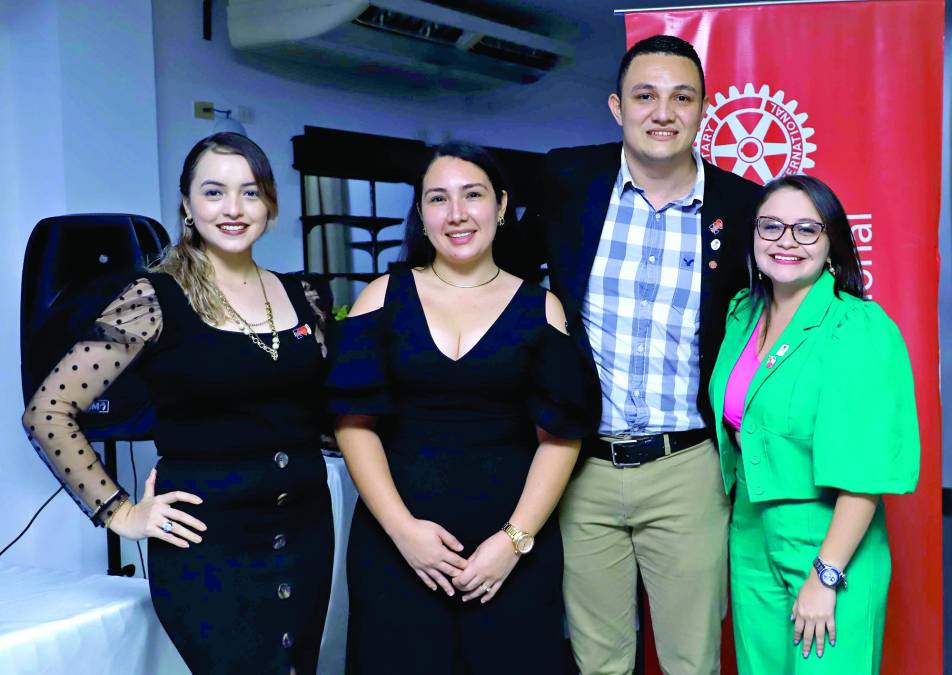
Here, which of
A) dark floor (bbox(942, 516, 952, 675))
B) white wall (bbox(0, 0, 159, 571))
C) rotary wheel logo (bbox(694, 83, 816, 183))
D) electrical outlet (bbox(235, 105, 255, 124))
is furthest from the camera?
electrical outlet (bbox(235, 105, 255, 124))

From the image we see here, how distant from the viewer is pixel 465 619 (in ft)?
5.12

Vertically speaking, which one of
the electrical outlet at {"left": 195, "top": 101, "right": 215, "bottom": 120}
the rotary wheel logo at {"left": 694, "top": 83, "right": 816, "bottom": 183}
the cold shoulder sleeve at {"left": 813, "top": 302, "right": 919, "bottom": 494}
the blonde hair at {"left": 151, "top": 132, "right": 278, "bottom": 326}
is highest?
the electrical outlet at {"left": 195, "top": 101, "right": 215, "bottom": 120}

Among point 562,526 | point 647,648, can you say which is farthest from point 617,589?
point 647,648

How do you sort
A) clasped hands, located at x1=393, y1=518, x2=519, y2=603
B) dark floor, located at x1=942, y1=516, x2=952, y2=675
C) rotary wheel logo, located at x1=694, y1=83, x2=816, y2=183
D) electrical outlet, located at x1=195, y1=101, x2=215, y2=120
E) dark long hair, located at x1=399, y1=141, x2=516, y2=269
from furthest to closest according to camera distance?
electrical outlet, located at x1=195, y1=101, x2=215, y2=120, dark floor, located at x1=942, y1=516, x2=952, y2=675, rotary wheel logo, located at x1=694, y1=83, x2=816, y2=183, dark long hair, located at x1=399, y1=141, x2=516, y2=269, clasped hands, located at x1=393, y1=518, x2=519, y2=603

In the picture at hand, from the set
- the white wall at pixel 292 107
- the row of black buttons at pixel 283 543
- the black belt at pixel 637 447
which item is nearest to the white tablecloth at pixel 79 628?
the row of black buttons at pixel 283 543

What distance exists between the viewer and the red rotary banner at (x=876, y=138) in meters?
2.29

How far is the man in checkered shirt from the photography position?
1796 millimetres

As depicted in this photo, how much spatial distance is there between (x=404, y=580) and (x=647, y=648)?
1257 mm

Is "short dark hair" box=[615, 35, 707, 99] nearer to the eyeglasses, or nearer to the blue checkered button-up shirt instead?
the blue checkered button-up shirt

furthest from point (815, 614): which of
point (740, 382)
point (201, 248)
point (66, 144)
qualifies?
point (66, 144)

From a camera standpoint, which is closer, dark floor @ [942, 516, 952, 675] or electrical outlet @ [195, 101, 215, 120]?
dark floor @ [942, 516, 952, 675]

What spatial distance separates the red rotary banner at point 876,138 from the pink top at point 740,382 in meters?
0.86

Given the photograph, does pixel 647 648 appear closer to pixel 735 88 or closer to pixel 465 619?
pixel 465 619

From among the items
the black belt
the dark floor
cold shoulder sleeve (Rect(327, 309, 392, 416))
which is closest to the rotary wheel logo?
the black belt
